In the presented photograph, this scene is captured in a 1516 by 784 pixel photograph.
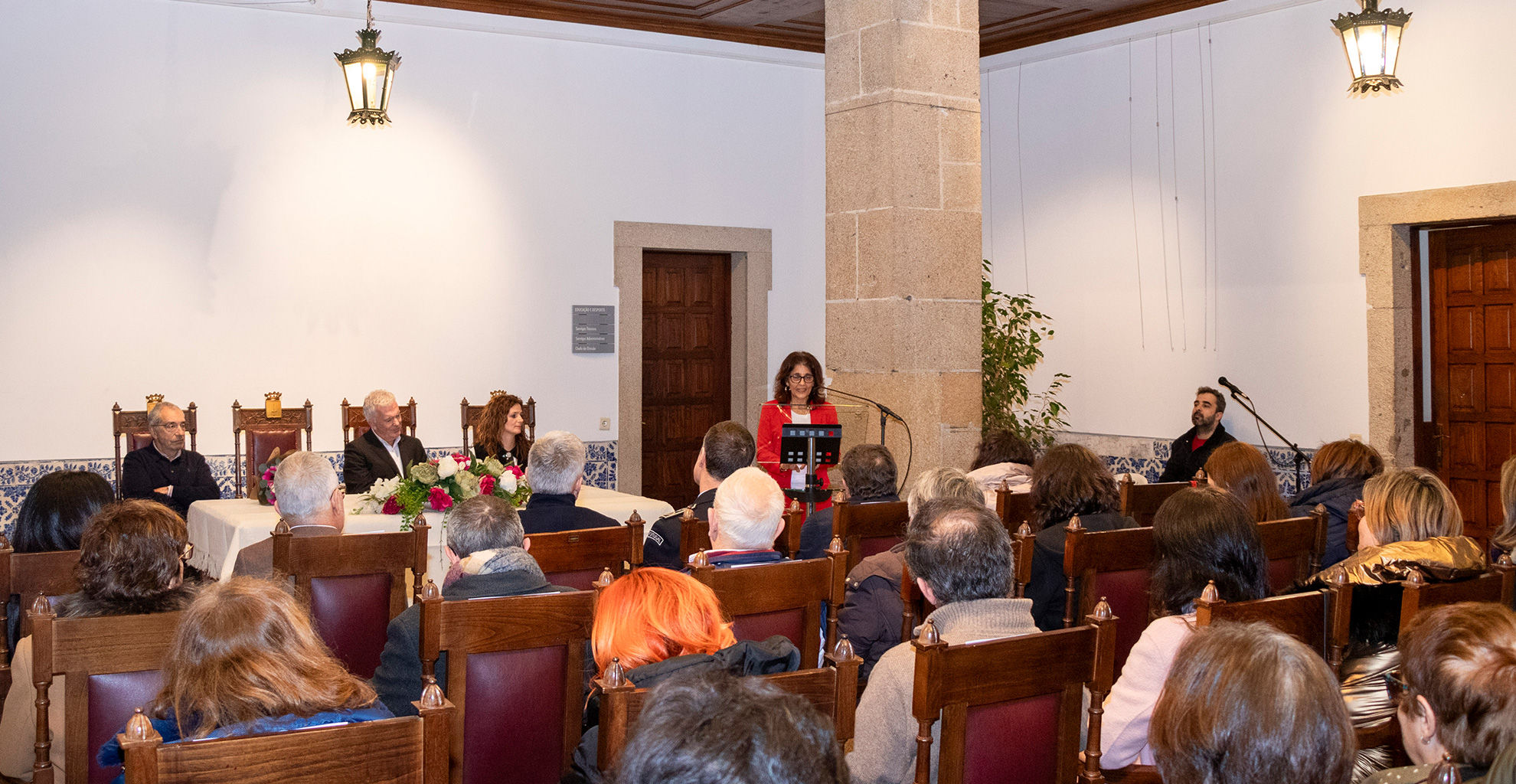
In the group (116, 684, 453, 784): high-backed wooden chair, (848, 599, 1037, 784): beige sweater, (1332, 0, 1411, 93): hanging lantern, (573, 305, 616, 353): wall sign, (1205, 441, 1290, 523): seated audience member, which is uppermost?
(1332, 0, 1411, 93): hanging lantern

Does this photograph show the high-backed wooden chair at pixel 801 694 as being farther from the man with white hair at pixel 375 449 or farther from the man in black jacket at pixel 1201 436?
the man in black jacket at pixel 1201 436

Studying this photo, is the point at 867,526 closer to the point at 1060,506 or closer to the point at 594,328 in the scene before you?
the point at 1060,506

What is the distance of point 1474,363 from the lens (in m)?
6.88

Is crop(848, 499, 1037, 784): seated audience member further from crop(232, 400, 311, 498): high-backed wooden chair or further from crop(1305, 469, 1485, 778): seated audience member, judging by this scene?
crop(232, 400, 311, 498): high-backed wooden chair

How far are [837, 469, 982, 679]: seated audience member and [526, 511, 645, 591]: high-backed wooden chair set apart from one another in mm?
639

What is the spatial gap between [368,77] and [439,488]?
89.5 inches

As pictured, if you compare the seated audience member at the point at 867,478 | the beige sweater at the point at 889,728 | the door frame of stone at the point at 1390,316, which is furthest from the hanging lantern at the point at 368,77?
the door frame of stone at the point at 1390,316

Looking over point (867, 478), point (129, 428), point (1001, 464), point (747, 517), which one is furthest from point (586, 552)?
point (129, 428)

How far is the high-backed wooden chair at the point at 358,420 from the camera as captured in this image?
23.6 ft

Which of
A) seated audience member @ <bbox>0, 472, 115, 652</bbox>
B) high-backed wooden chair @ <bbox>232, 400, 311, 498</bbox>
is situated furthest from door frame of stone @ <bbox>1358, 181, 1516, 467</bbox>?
seated audience member @ <bbox>0, 472, 115, 652</bbox>

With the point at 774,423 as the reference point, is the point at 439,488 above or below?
below

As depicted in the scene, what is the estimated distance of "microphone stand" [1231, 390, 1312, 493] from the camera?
6.99 meters

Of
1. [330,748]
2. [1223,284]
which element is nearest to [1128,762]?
[330,748]

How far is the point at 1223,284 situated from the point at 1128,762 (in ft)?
19.2
